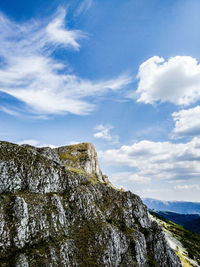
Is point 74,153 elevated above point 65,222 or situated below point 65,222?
above

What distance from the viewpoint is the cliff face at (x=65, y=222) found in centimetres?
5078

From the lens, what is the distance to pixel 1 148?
64.9 m

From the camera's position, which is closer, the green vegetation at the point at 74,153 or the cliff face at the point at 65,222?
the cliff face at the point at 65,222

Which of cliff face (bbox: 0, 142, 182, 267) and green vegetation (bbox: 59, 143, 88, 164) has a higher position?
green vegetation (bbox: 59, 143, 88, 164)

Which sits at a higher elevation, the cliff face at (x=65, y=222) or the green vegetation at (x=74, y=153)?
the green vegetation at (x=74, y=153)

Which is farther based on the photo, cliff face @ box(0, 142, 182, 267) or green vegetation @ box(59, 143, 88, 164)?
green vegetation @ box(59, 143, 88, 164)

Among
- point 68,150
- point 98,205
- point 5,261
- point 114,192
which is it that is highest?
point 68,150

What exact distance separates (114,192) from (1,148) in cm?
5785

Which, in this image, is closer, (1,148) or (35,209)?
(35,209)

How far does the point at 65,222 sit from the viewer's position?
65000mm

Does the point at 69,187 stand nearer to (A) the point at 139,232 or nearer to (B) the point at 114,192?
(B) the point at 114,192

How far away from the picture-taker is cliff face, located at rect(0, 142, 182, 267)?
5078 cm

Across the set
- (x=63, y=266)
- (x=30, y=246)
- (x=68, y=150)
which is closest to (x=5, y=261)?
(x=30, y=246)

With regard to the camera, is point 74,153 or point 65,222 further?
point 74,153
